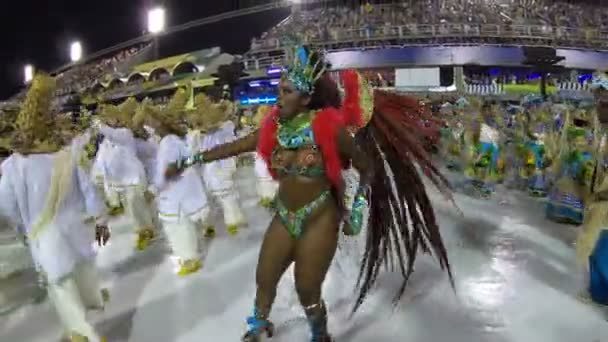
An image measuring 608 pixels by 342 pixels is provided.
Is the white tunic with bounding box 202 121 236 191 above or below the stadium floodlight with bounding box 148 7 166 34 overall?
below

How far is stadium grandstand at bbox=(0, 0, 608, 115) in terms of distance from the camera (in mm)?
28359

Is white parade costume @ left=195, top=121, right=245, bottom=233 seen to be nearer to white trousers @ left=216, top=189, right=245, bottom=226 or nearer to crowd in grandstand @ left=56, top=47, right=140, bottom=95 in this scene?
white trousers @ left=216, top=189, right=245, bottom=226

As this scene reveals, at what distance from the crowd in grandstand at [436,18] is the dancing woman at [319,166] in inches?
1041

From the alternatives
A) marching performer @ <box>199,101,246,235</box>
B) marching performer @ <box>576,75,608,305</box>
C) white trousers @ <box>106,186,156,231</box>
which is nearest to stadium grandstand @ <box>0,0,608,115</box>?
marching performer @ <box>199,101,246,235</box>

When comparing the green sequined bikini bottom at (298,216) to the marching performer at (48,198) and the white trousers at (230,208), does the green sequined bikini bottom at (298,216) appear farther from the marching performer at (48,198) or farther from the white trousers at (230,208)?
the white trousers at (230,208)

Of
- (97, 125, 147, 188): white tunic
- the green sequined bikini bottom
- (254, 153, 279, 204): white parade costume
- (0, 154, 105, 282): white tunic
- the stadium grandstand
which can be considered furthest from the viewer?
the stadium grandstand

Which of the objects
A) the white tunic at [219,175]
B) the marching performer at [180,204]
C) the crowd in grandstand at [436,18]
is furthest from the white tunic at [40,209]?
the crowd in grandstand at [436,18]

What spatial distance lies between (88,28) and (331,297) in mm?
19796

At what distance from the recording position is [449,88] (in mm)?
27734

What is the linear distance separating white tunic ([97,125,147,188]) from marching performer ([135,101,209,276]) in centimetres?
164

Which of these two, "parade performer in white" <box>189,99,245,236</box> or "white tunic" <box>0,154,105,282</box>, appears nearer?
"white tunic" <box>0,154,105,282</box>

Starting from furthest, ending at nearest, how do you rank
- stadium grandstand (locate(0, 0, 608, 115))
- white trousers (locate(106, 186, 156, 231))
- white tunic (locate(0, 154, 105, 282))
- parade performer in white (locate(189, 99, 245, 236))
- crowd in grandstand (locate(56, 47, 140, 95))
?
crowd in grandstand (locate(56, 47, 140, 95)) < stadium grandstand (locate(0, 0, 608, 115)) < parade performer in white (locate(189, 99, 245, 236)) < white trousers (locate(106, 186, 156, 231)) < white tunic (locate(0, 154, 105, 282))

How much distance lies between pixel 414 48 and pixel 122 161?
22766mm

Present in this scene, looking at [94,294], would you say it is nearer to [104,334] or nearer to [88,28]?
[104,334]
